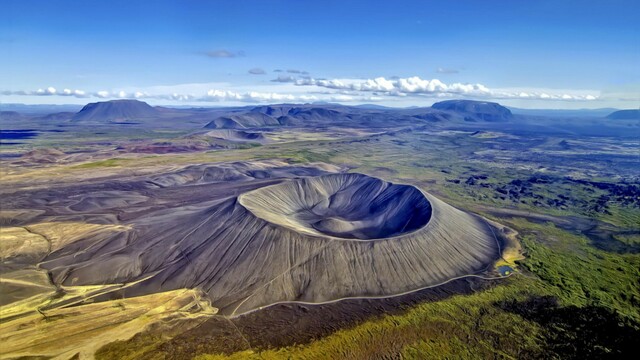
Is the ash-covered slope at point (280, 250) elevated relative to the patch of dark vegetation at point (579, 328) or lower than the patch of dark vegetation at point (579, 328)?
elevated

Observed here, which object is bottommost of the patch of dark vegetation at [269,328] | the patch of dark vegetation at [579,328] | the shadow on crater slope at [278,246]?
the patch of dark vegetation at [579,328]

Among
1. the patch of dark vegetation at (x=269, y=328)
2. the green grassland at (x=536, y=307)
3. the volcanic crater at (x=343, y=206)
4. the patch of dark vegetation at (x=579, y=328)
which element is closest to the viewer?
the patch of dark vegetation at (x=269, y=328)

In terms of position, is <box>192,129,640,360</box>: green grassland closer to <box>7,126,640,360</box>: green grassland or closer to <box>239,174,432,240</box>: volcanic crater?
<box>7,126,640,360</box>: green grassland

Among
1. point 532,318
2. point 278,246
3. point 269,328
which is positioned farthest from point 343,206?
point 532,318

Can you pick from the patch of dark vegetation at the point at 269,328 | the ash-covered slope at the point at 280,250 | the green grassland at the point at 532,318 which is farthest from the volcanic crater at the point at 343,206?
the green grassland at the point at 532,318

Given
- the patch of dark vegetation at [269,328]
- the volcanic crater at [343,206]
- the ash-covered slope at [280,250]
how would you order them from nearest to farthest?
the patch of dark vegetation at [269,328] → the ash-covered slope at [280,250] → the volcanic crater at [343,206]

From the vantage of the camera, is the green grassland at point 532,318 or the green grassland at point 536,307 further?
the green grassland at point 536,307

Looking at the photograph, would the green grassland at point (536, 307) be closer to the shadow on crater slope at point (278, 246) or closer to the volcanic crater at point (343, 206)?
the shadow on crater slope at point (278, 246)
